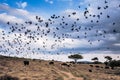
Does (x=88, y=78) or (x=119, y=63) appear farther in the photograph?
(x=119, y=63)

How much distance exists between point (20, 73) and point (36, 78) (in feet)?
17.1

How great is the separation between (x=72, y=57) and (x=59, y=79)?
95.7 metres

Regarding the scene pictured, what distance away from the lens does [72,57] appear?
523 feet

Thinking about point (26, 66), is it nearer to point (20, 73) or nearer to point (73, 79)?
point (20, 73)

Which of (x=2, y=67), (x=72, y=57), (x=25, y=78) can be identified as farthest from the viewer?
(x=72, y=57)

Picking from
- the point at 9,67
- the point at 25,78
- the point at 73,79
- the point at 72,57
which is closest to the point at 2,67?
the point at 9,67

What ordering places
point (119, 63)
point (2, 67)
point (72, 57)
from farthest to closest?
point (72, 57)
point (119, 63)
point (2, 67)

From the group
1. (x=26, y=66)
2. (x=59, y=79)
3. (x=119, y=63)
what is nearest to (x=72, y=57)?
(x=119, y=63)

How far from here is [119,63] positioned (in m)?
115

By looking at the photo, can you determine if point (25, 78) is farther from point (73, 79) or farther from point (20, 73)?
point (73, 79)

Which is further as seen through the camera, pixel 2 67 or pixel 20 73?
pixel 2 67

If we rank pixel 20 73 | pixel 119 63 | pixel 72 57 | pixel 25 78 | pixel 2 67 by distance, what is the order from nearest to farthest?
pixel 25 78
pixel 20 73
pixel 2 67
pixel 119 63
pixel 72 57

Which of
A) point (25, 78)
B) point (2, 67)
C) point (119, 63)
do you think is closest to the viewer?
point (25, 78)

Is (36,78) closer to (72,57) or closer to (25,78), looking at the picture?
(25,78)
